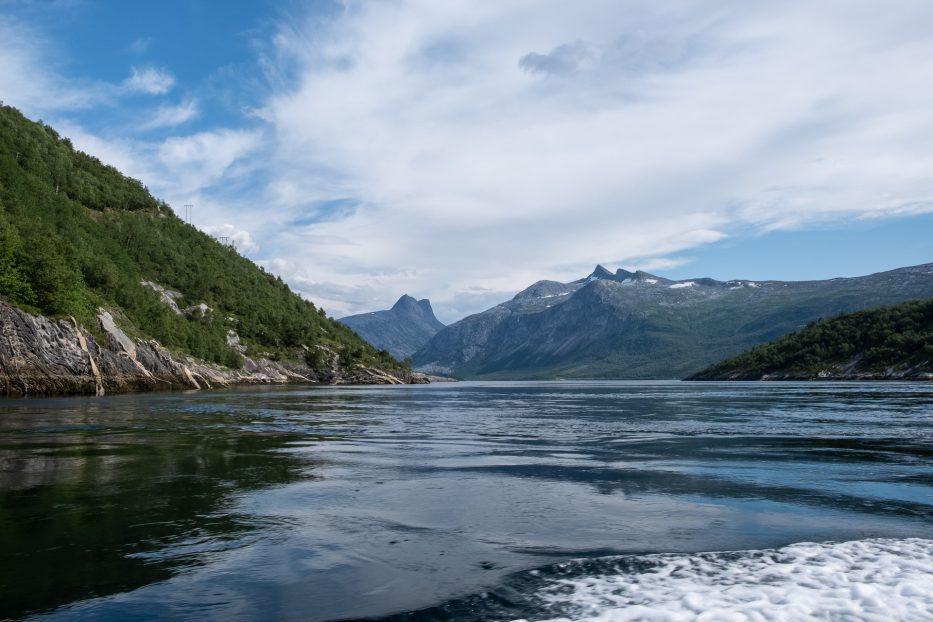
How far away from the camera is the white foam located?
815 centimetres

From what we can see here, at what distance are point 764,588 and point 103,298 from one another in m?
121

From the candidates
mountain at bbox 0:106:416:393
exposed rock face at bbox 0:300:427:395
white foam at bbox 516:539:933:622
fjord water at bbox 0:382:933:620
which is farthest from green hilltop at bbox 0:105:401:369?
white foam at bbox 516:539:933:622

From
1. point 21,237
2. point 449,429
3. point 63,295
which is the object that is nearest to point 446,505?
Result: point 449,429

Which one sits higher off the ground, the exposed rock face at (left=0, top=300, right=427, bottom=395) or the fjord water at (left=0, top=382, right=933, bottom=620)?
the exposed rock face at (left=0, top=300, right=427, bottom=395)

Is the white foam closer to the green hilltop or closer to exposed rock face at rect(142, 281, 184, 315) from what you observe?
the green hilltop

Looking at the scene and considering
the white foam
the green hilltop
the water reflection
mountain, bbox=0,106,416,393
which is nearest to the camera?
the white foam

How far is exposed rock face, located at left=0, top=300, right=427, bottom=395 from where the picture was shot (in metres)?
68.4

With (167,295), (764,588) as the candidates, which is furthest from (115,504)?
(167,295)

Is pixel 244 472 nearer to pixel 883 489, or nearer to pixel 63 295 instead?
pixel 883 489

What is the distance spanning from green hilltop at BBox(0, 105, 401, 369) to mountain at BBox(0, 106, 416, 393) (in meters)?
0.29

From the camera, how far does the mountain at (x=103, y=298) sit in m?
73.5

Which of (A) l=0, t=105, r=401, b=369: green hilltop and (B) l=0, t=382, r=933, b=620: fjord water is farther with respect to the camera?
(A) l=0, t=105, r=401, b=369: green hilltop

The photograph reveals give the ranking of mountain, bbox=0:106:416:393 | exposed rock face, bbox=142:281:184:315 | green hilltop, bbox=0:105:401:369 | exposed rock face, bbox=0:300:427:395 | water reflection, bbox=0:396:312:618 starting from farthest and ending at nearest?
exposed rock face, bbox=142:281:184:315, green hilltop, bbox=0:105:401:369, mountain, bbox=0:106:416:393, exposed rock face, bbox=0:300:427:395, water reflection, bbox=0:396:312:618

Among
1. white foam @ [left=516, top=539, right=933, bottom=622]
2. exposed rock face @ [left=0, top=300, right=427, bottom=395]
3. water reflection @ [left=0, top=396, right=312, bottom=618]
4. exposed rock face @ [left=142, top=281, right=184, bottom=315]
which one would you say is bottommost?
white foam @ [left=516, top=539, right=933, bottom=622]
